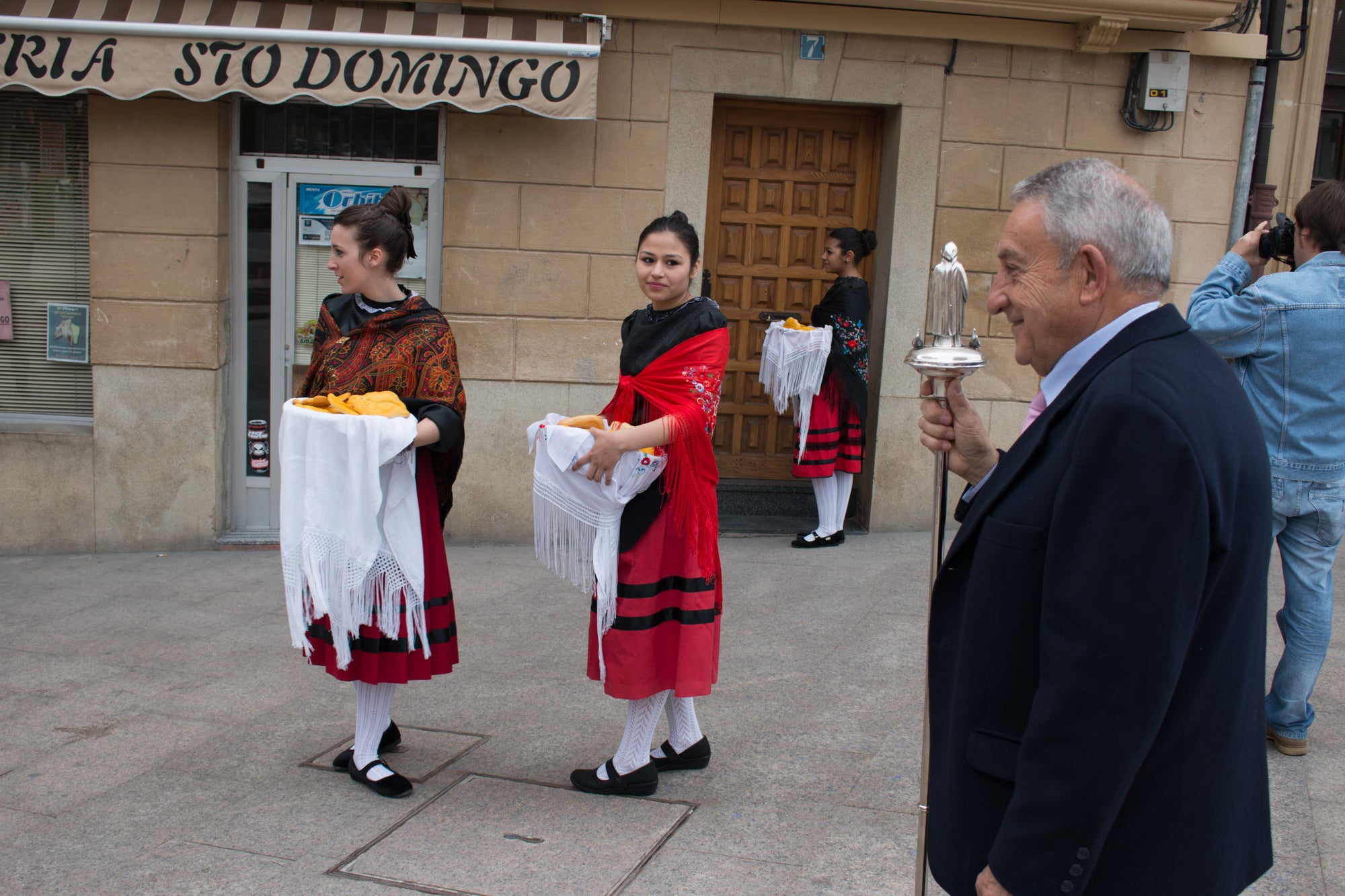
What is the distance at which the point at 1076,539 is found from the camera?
1.51 metres

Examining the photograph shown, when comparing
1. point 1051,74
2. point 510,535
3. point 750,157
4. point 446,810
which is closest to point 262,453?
point 510,535

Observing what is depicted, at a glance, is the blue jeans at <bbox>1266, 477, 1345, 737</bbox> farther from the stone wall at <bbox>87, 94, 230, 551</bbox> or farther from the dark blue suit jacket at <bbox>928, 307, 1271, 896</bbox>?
the stone wall at <bbox>87, 94, 230, 551</bbox>

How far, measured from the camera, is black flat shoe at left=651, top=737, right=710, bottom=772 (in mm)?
3799

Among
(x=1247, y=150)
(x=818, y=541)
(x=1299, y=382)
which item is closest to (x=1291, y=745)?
(x=1299, y=382)

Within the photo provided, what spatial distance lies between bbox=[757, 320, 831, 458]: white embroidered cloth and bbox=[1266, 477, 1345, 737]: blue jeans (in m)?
3.12

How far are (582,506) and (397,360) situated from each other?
2.40 ft

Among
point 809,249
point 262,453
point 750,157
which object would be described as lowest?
point 262,453

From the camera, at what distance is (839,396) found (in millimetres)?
6938

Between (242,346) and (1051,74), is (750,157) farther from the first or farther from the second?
(242,346)

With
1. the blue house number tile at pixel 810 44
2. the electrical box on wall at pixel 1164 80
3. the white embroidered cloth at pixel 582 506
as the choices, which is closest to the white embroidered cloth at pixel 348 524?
the white embroidered cloth at pixel 582 506

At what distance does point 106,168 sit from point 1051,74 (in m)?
5.60

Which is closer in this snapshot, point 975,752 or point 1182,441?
point 1182,441

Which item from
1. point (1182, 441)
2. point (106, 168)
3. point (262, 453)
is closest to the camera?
point (1182, 441)

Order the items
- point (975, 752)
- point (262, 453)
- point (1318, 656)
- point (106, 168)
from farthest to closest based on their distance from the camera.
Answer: point (262, 453) → point (106, 168) → point (1318, 656) → point (975, 752)
